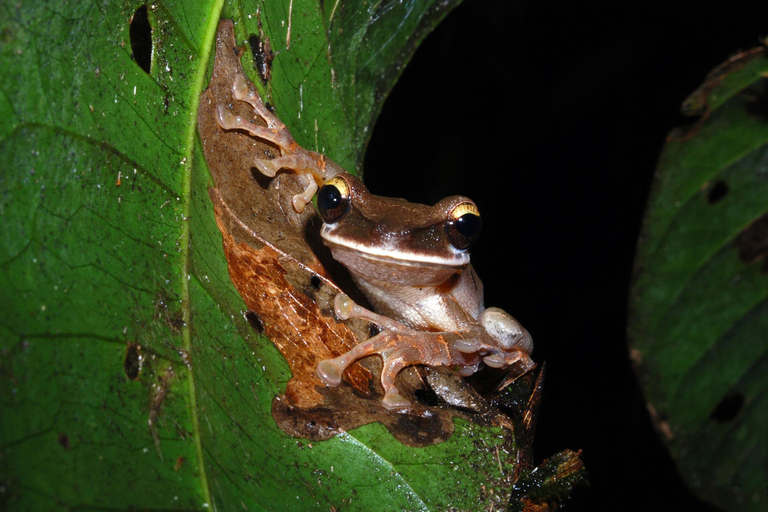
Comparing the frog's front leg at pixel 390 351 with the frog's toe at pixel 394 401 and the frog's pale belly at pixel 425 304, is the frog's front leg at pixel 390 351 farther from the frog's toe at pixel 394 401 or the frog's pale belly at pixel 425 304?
the frog's pale belly at pixel 425 304

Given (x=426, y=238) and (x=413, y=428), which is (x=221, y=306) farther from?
(x=426, y=238)

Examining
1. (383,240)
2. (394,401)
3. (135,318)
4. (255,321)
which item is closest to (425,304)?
(383,240)

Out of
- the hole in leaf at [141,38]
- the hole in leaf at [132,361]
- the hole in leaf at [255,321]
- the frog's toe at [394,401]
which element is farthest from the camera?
the frog's toe at [394,401]

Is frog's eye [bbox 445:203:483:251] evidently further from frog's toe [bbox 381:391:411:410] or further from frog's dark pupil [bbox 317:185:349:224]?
frog's toe [bbox 381:391:411:410]

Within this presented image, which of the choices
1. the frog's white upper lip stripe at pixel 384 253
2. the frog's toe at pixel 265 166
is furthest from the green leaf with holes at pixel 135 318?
the frog's white upper lip stripe at pixel 384 253

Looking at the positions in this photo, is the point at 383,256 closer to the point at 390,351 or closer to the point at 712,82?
the point at 390,351

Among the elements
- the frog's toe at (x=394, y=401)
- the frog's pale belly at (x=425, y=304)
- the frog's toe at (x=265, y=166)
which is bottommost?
the frog's pale belly at (x=425, y=304)

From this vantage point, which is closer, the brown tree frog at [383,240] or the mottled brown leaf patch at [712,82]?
the mottled brown leaf patch at [712,82]

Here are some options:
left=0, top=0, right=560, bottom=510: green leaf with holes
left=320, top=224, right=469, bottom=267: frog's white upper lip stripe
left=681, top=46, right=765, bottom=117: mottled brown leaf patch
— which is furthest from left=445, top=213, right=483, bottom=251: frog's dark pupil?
left=681, top=46, right=765, bottom=117: mottled brown leaf patch
